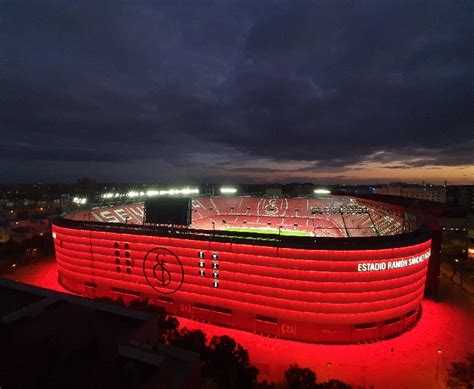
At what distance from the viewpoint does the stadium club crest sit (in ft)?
130

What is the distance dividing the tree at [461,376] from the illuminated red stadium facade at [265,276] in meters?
8.30

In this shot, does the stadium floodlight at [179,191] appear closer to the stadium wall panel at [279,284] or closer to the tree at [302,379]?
the stadium wall panel at [279,284]

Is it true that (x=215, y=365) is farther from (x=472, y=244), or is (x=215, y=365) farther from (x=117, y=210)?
(x=472, y=244)

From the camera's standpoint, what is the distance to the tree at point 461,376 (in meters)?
24.8

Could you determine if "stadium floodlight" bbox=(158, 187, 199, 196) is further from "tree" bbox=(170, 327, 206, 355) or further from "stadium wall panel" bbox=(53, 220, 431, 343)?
"tree" bbox=(170, 327, 206, 355)

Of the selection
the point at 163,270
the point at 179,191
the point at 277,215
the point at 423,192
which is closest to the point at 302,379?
the point at 163,270

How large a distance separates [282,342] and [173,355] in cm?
2093

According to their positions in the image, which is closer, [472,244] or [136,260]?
[136,260]

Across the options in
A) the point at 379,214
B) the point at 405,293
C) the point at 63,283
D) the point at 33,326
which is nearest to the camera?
the point at 33,326

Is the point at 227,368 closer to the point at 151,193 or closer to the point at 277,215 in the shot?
the point at 277,215

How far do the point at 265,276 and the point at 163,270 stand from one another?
1502 cm

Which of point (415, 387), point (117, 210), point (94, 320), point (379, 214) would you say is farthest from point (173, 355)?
point (379, 214)

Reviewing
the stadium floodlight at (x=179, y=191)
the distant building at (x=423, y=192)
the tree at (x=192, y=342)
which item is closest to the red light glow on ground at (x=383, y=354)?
the tree at (x=192, y=342)

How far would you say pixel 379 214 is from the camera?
6825cm
